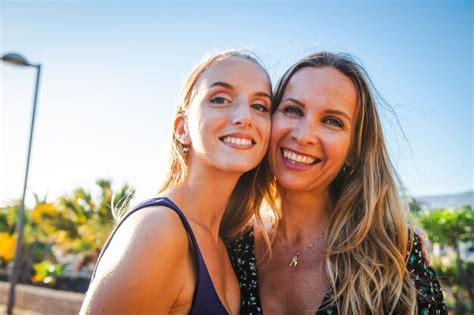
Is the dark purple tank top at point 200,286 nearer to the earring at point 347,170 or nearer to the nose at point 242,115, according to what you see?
the nose at point 242,115

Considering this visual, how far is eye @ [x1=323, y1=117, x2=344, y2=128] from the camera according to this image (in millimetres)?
3012

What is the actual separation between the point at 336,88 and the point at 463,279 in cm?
1120

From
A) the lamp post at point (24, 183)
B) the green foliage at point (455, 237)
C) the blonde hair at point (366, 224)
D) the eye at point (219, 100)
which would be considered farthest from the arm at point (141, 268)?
the green foliage at point (455, 237)

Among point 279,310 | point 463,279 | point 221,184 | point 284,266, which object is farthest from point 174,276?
point 463,279

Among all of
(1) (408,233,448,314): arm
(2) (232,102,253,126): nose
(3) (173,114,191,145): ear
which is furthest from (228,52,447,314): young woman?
(3) (173,114,191,145): ear

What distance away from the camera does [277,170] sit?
306cm

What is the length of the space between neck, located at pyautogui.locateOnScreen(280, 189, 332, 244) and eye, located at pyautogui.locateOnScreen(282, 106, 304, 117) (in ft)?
1.91

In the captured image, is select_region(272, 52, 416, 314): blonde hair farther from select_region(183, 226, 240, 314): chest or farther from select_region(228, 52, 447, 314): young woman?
select_region(183, 226, 240, 314): chest

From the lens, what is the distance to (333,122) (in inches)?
119

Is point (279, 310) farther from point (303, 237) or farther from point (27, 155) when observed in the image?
point (27, 155)

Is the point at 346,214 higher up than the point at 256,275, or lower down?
higher up

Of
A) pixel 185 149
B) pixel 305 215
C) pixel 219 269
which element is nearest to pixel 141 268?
pixel 219 269

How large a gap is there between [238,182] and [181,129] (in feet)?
2.46

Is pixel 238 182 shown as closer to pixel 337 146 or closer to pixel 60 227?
pixel 337 146
